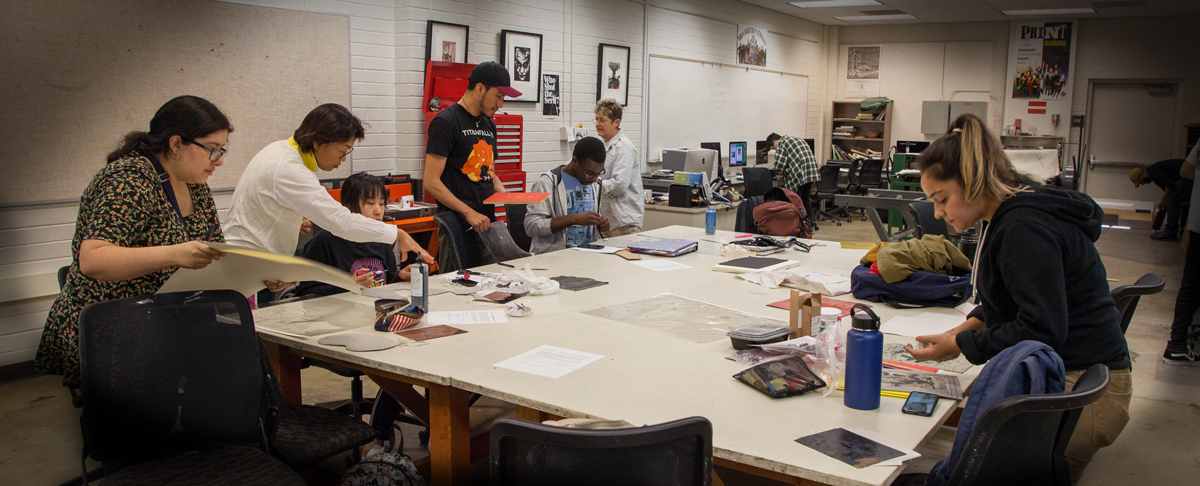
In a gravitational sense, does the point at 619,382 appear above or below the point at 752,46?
below

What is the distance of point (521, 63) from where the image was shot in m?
6.99

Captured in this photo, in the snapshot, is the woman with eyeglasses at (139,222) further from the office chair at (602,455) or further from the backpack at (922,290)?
the backpack at (922,290)

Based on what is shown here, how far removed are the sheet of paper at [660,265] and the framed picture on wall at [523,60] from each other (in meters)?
3.50

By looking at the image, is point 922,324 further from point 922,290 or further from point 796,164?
point 796,164

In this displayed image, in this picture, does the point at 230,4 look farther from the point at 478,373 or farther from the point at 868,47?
the point at 868,47

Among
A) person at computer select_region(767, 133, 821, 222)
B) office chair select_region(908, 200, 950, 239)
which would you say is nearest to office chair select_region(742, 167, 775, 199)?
person at computer select_region(767, 133, 821, 222)

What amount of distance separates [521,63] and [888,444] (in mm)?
5854

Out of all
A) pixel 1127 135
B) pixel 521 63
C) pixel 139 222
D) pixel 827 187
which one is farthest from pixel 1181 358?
pixel 1127 135

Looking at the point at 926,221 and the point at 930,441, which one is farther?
the point at 926,221

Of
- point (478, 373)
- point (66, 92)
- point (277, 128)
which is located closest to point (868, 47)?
point (277, 128)

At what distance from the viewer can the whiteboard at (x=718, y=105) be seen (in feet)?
30.1

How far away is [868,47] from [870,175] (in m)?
2.98

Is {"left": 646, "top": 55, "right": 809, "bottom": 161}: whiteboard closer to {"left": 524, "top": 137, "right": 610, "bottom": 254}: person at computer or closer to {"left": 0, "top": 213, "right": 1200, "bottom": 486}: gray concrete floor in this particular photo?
{"left": 524, "top": 137, "right": 610, "bottom": 254}: person at computer

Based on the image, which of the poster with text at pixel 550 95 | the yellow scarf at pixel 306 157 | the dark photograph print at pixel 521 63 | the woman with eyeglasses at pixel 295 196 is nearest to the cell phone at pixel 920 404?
the woman with eyeglasses at pixel 295 196
